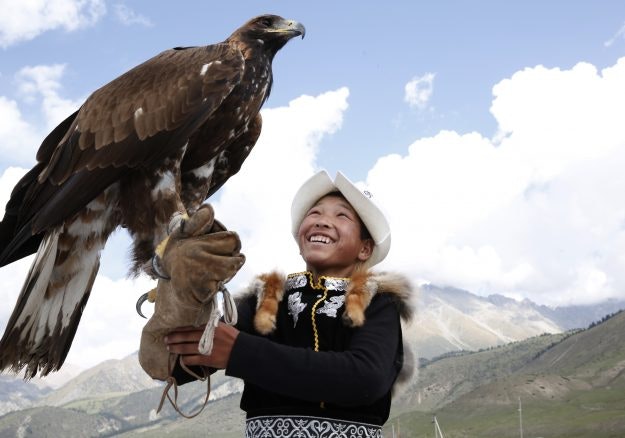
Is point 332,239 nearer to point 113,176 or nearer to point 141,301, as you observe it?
point 141,301

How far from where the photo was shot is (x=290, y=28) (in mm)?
6320

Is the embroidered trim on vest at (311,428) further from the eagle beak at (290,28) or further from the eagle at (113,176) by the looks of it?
the eagle beak at (290,28)

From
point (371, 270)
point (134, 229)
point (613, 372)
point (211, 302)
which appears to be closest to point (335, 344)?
point (371, 270)

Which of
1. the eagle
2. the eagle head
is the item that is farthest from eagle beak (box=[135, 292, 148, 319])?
the eagle head

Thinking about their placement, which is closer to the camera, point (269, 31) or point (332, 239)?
point (332, 239)

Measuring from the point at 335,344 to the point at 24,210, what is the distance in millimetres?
2747

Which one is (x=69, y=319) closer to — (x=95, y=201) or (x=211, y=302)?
(x=95, y=201)

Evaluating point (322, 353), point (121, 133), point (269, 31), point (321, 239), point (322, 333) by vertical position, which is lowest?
point (322, 353)

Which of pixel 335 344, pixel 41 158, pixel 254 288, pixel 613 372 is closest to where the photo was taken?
pixel 335 344

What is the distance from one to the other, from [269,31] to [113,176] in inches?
80.0

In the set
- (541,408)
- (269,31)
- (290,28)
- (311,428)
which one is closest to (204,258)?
(311,428)

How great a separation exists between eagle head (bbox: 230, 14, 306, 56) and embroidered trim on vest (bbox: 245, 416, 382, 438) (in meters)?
3.40

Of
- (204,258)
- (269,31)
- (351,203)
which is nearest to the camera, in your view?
(204,258)

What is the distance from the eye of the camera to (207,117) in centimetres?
540
